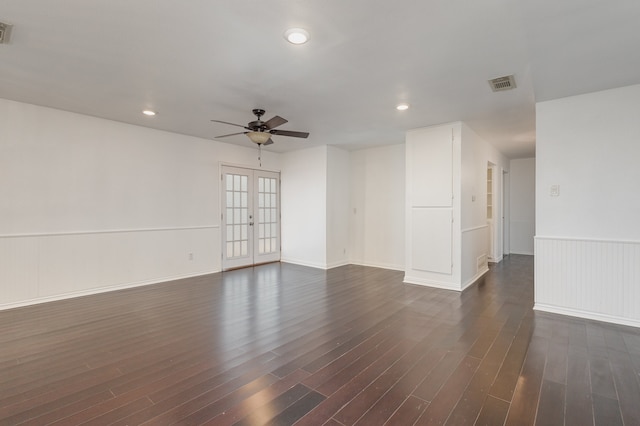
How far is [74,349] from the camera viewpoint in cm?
270

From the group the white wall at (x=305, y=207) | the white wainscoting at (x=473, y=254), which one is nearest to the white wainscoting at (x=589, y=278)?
the white wainscoting at (x=473, y=254)

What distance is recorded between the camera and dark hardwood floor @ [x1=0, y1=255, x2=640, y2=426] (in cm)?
185

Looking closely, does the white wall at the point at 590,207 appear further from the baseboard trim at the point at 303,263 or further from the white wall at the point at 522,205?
the white wall at the point at 522,205

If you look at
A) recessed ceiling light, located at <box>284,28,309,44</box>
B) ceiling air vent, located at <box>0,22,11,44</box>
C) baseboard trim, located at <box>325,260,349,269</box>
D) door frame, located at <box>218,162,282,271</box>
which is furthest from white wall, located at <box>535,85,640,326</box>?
ceiling air vent, located at <box>0,22,11,44</box>

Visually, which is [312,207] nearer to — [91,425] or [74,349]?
[74,349]

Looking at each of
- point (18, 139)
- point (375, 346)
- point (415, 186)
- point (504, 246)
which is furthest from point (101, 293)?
point (504, 246)

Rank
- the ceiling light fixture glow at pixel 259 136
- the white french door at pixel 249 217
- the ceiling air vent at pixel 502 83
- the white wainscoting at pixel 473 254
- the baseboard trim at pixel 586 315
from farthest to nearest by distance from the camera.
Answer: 1. the white french door at pixel 249 217
2. the white wainscoting at pixel 473 254
3. the ceiling light fixture glow at pixel 259 136
4. the baseboard trim at pixel 586 315
5. the ceiling air vent at pixel 502 83

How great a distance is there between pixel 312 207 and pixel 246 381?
4670 mm

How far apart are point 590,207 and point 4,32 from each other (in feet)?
19.3

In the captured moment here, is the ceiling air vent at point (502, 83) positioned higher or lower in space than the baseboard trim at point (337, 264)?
higher

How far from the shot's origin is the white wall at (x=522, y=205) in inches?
308

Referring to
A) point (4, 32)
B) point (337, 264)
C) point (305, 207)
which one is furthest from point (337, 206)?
point (4, 32)

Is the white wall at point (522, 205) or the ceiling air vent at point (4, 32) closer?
the ceiling air vent at point (4, 32)

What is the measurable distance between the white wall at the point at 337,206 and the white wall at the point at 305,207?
13cm
